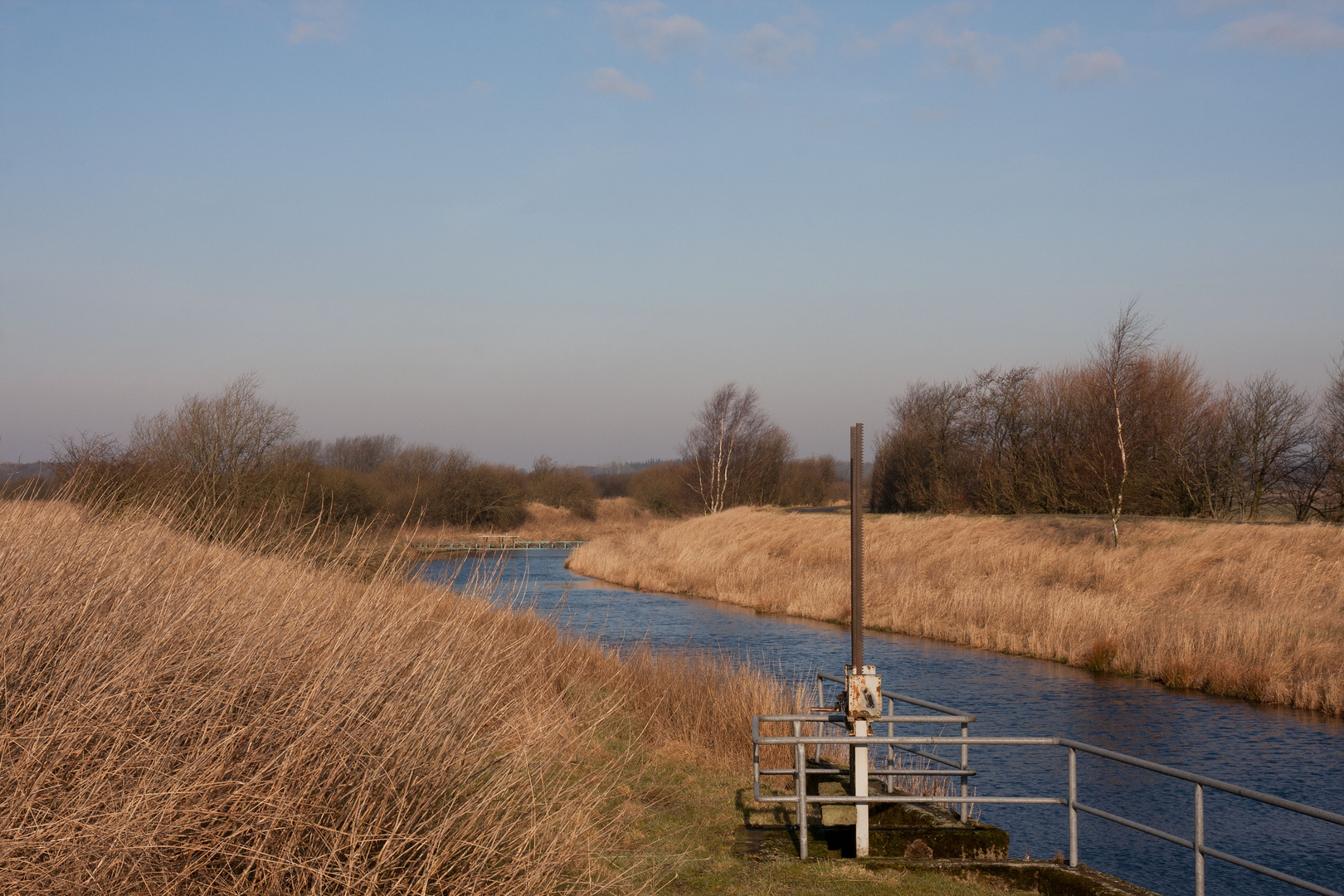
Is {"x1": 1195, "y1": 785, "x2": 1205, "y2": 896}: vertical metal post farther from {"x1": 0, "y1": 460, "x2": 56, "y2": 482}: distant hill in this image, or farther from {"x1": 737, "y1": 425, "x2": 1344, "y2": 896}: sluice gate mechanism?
{"x1": 0, "y1": 460, "x2": 56, "y2": 482}: distant hill

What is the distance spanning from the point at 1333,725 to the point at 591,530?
55.5 metres

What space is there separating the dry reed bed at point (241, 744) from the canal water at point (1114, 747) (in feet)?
6.96

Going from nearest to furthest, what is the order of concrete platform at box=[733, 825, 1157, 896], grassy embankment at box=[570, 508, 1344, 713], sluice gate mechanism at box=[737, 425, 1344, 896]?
concrete platform at box=[733, 825, 1157, 896] → sluice gate mechanism at box=[737, 425, 1344, 896] → grassy embankment at box=[570, 508, 1344, 713]

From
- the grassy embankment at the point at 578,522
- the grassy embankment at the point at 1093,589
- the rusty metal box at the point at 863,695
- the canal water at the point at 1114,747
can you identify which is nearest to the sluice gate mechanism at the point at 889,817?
the rusty metal box at the point at 863,695

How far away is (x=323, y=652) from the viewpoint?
582 cm

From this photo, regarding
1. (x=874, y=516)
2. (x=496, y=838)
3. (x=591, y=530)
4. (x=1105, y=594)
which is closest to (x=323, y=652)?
(x=496, y=838)

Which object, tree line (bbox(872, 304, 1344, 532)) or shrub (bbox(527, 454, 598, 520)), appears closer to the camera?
tree line (bbox(872, 304, 1344, 532))

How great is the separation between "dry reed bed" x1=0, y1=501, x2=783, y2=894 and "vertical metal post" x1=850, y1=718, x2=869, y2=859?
2116mm

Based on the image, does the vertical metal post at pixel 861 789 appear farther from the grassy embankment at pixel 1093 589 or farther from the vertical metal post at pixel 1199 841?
the grassy embankment at pixel 1093 589

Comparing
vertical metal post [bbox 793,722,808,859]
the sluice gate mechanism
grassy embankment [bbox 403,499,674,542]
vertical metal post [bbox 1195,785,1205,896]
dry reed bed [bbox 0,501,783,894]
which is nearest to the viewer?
dry reed bed [bbox 0,501,783,894]

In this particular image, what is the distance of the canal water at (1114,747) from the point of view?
10.4 meters

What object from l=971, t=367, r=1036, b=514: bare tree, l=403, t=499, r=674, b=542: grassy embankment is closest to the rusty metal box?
l=971, t=367, r=1036, b=514: bare tree

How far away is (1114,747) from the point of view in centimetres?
1455

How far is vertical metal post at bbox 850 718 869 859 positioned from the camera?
790 cm
